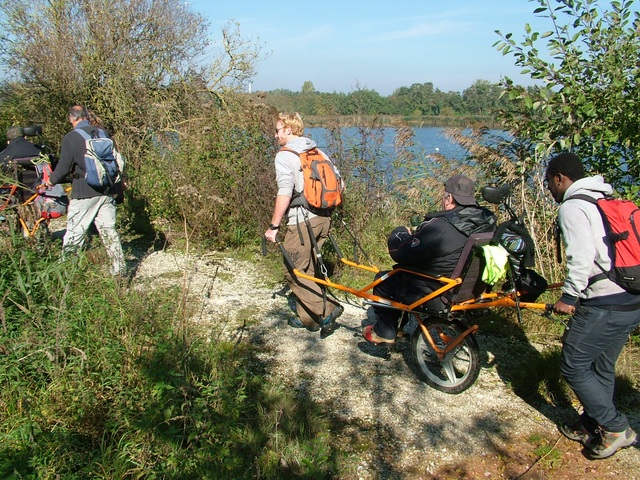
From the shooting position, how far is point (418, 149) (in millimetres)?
8062

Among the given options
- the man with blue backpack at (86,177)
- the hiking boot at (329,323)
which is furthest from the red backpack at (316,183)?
the man with blue backpack at (86,177)

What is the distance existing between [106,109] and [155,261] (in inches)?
261

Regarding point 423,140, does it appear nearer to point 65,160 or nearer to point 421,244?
point 421,244

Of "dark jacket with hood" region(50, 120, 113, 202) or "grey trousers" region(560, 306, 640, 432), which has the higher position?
"dark jacket with hood" region(50, 120, 113, 202)

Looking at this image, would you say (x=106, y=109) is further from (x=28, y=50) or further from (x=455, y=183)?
(x=455, y=183)

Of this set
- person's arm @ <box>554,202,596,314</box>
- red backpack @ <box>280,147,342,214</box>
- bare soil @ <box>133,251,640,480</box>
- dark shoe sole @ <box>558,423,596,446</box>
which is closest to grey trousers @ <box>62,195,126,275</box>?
bare soil @ <box>133,251,640,480</box>

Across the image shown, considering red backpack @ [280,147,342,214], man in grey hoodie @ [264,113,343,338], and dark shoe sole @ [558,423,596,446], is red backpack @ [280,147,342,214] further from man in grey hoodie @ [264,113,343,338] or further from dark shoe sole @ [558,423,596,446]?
dark shoe sole @ [558,423,596,446]

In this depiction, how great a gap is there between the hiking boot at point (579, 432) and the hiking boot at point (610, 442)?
0.20ft

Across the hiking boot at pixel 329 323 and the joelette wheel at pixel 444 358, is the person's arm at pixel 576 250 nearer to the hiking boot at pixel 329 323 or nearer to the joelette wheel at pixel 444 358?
the joelette wheel at pixel 444 358

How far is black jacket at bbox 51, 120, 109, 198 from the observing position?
576cm

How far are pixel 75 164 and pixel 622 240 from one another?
535 centimetres

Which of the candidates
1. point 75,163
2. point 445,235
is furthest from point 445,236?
point 75,163

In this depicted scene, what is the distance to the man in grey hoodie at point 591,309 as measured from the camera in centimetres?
324

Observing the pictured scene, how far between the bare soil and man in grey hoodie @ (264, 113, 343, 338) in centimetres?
25
